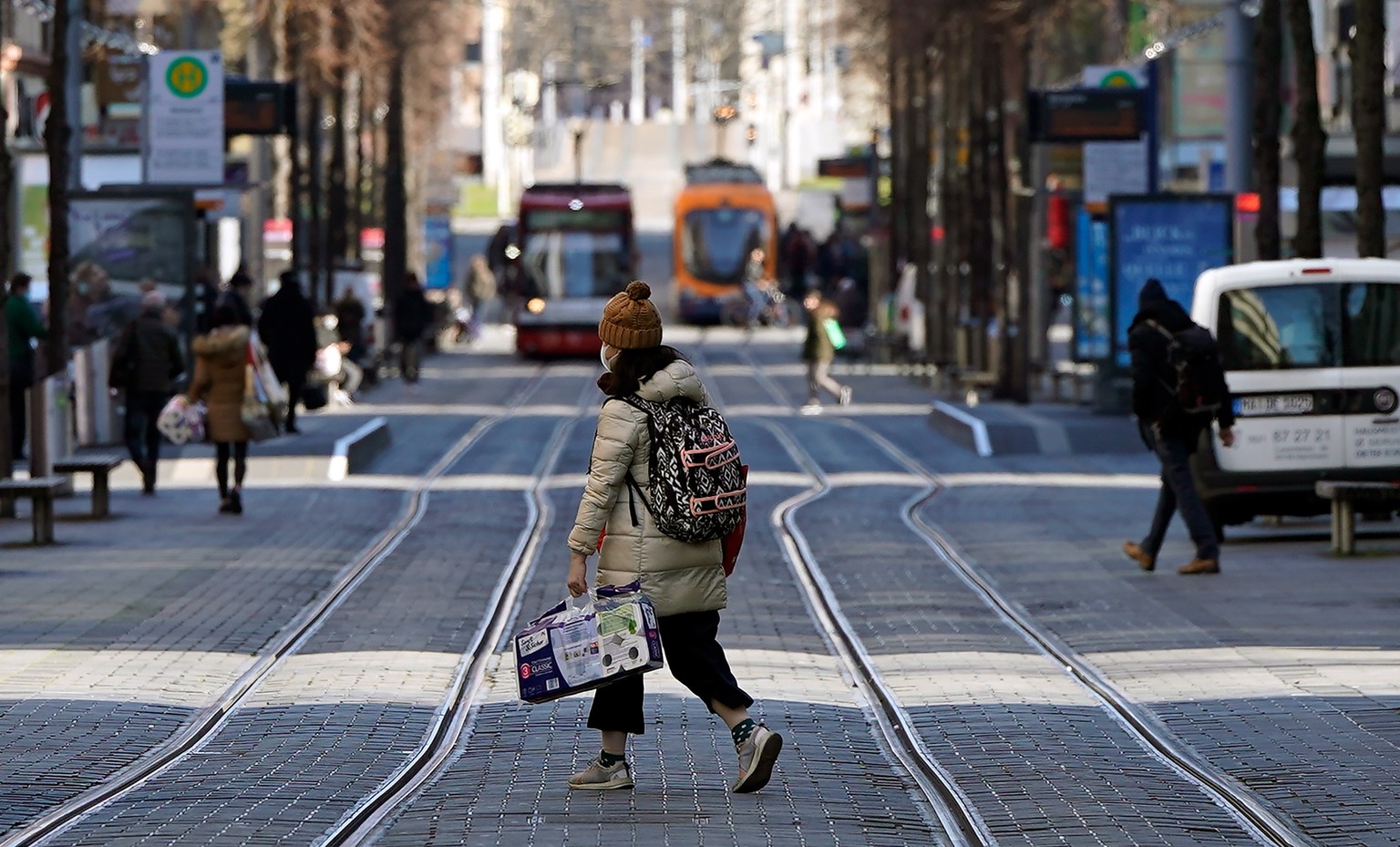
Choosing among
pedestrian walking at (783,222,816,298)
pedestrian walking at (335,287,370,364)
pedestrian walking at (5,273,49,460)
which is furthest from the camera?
pedestrian walking at (783,222,816,298)

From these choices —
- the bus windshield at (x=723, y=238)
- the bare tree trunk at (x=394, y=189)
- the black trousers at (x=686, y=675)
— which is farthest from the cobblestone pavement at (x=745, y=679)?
the bus windshield at (x=723, y=238)

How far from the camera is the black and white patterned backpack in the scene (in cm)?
864

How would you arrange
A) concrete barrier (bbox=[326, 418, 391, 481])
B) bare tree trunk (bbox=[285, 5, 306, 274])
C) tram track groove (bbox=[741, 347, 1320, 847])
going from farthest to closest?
bare tree trunk (bbox=[285, 5, 306, 274])
concrete barrier (bbox=[326, 418, 391, 481])
tram track groove (bbox=[741, 347, 1320, 847])

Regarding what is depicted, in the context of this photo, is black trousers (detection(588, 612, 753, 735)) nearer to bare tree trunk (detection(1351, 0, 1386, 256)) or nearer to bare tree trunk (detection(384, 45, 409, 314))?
bare tree trunk (detection(1351, 0, 1386, 256))

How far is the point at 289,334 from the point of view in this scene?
94.1 feet

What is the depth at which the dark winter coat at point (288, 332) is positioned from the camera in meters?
Result: 28.4

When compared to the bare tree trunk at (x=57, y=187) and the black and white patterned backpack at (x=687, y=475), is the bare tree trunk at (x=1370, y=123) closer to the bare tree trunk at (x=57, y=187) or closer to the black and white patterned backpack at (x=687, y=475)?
the bare tree trunk at (x=57, y=187)

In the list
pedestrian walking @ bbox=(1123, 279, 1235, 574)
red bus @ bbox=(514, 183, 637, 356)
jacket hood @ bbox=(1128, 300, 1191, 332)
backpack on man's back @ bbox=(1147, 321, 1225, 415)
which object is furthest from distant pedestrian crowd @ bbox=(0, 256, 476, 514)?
red bus @ bbox=(514, 183, 637, 356)

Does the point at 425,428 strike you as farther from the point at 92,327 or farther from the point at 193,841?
the point at 193,841

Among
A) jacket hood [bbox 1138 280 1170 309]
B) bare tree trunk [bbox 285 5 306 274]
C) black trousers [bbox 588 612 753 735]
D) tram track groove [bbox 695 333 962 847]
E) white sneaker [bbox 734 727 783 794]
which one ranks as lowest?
tram track groove [bbox 695 333 962 847]

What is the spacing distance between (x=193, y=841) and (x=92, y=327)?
19.9 meters

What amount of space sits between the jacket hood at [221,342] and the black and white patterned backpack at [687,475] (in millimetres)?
11937

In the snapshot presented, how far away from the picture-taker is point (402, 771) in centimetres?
948

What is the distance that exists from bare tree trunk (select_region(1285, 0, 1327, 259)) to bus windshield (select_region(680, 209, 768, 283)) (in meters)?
41.7
